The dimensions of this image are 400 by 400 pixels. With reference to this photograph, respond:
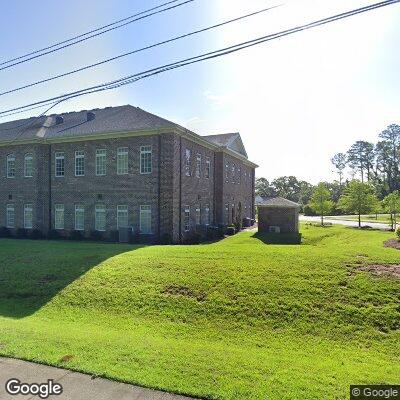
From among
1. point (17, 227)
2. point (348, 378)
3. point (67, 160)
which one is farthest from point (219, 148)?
point (348, 378)

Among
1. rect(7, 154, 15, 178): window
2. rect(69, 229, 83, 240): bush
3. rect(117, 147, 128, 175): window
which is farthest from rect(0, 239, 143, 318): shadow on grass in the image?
rect(7, 154, 15, 178): window

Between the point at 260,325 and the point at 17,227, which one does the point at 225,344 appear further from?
the point at 17,227

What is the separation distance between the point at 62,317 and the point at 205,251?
20.1ft

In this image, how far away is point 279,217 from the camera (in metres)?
32.5

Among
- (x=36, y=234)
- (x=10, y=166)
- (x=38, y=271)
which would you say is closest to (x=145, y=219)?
(x=36, y=234)

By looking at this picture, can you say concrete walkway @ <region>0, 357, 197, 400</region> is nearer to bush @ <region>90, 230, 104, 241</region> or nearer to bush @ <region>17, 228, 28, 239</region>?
bush @ <region>90, 230, 104, 241</region>

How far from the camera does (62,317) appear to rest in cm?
1007

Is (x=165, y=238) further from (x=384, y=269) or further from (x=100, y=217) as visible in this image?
(x=384, y=269)

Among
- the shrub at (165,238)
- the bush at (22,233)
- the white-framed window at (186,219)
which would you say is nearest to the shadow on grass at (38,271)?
the shrub at (165,238)

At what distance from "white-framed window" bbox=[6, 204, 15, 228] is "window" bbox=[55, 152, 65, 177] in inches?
211

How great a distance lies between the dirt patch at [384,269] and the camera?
1029 cm

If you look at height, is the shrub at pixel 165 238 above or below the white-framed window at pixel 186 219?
below

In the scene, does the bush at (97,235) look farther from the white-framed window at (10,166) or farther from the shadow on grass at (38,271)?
the white-framed window at (10,166)

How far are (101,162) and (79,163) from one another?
6.71 feet
